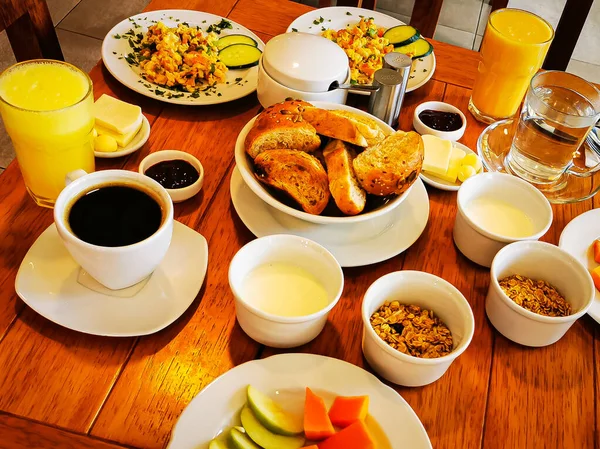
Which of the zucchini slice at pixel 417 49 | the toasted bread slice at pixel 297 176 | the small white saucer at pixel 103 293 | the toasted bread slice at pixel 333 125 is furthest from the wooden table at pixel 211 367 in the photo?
the zucchini slice at pixel 417 49

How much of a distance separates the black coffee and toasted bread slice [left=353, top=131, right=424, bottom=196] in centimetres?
39

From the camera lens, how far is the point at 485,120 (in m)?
1.56

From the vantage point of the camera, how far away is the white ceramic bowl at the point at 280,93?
135cm

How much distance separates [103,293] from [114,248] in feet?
0.53

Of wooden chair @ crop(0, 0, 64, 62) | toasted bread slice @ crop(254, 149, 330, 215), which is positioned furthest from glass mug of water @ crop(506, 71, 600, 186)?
wooden chair @ crop(0, 0, 64, 62)

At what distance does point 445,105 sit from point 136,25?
0.87 m

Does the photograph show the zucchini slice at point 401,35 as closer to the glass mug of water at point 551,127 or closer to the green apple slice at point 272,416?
the glass mug of water at point 551,127

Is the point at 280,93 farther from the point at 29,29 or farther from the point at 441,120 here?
the point at 29,29

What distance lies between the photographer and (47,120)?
3.50ft

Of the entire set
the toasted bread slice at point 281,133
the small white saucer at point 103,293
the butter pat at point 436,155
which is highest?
the toasted bread slice at point 281,133

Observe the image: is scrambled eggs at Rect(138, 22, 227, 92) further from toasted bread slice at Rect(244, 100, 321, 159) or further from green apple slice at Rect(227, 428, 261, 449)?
green apple slice at Rect(227, 428, 261, 449)

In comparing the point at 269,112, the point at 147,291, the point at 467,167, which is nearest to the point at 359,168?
the point at 269,112

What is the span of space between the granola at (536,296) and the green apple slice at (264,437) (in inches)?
18.5

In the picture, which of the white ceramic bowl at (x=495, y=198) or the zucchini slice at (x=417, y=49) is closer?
the white ceramic bowl at (x=495, y=198)
